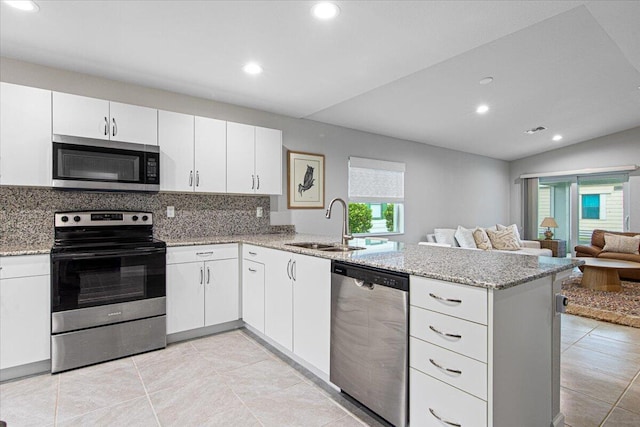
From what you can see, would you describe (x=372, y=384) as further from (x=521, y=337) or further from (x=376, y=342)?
(x=521, y=337)

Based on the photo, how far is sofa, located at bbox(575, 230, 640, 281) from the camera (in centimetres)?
527

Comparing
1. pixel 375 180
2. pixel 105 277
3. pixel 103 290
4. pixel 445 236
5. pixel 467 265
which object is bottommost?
pixel 103 290

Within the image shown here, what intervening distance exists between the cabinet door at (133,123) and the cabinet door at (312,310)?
173 cm

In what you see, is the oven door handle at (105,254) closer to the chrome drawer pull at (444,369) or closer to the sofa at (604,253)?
the chrome drawer pull at (444,369)

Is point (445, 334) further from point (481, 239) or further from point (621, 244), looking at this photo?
point (621, 244)

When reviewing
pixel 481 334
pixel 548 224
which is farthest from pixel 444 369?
pixel 548 224

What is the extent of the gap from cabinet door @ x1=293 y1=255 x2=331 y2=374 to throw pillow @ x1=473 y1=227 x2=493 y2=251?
4.47 meters

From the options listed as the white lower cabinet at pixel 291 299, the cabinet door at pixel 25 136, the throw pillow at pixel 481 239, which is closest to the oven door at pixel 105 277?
the cabinet door at pixel 25 136

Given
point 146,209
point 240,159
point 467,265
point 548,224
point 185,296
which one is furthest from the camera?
point 548,224

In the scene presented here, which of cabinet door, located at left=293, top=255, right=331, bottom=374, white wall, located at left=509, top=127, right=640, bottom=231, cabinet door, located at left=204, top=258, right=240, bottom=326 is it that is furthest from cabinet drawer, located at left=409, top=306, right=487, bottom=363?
white wall, located at left=509, top=127, right=640, bottom=231

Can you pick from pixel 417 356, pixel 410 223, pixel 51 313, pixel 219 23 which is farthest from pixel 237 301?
pixel 410 223

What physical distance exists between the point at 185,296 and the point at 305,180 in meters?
1.99

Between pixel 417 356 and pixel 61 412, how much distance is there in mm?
2052

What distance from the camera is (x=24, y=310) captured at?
234 cm
